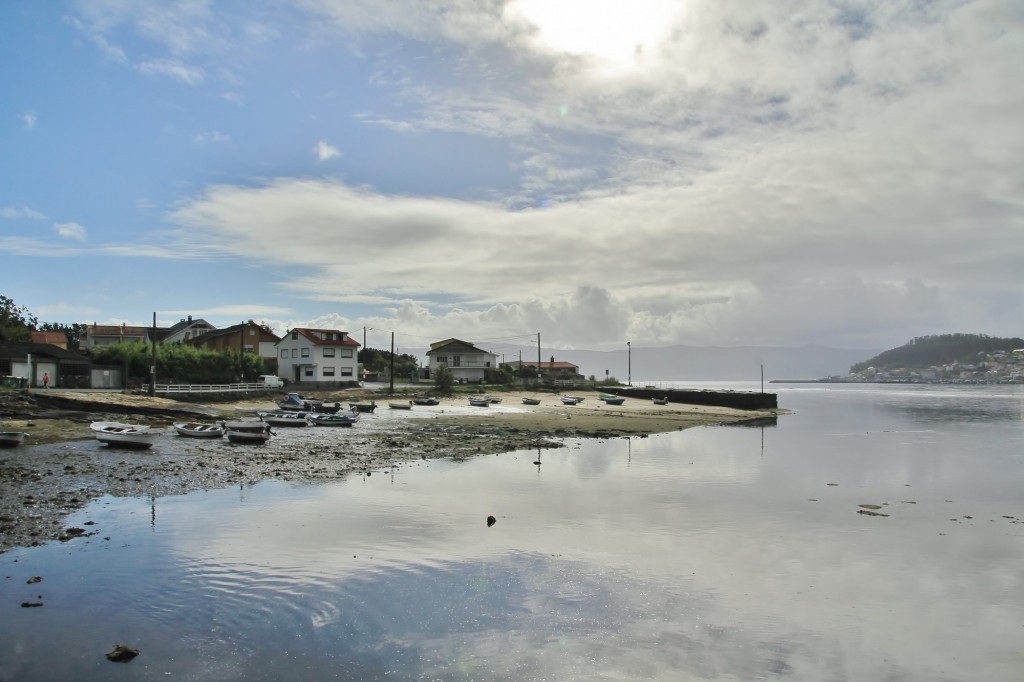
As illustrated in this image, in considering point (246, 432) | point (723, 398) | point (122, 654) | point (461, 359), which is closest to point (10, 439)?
point (246, 432)

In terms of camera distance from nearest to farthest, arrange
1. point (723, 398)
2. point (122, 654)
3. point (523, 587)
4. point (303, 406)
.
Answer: point (122, 654)
point (523, 587)
point (303, 406)
point (723, 398)

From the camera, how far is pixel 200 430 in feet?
129

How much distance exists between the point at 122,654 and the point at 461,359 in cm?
11967

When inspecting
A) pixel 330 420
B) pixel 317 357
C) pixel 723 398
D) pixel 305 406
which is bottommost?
pixel 723 398

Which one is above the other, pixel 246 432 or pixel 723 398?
pixel 246 432

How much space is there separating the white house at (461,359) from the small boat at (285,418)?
2986 inches

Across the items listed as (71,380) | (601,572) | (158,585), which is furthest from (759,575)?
(71,380)

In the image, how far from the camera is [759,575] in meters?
15.8

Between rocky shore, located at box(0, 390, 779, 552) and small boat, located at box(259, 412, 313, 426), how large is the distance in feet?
2.51

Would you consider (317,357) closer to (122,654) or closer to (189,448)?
(189,448)

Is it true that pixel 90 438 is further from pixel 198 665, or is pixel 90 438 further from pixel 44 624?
pixel 198 665

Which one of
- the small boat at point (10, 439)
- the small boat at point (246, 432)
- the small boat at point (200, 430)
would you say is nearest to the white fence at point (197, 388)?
the small boat at point (200, 430)

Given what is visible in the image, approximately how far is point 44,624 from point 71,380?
6237 cm

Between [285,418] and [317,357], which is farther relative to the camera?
[317,357]
